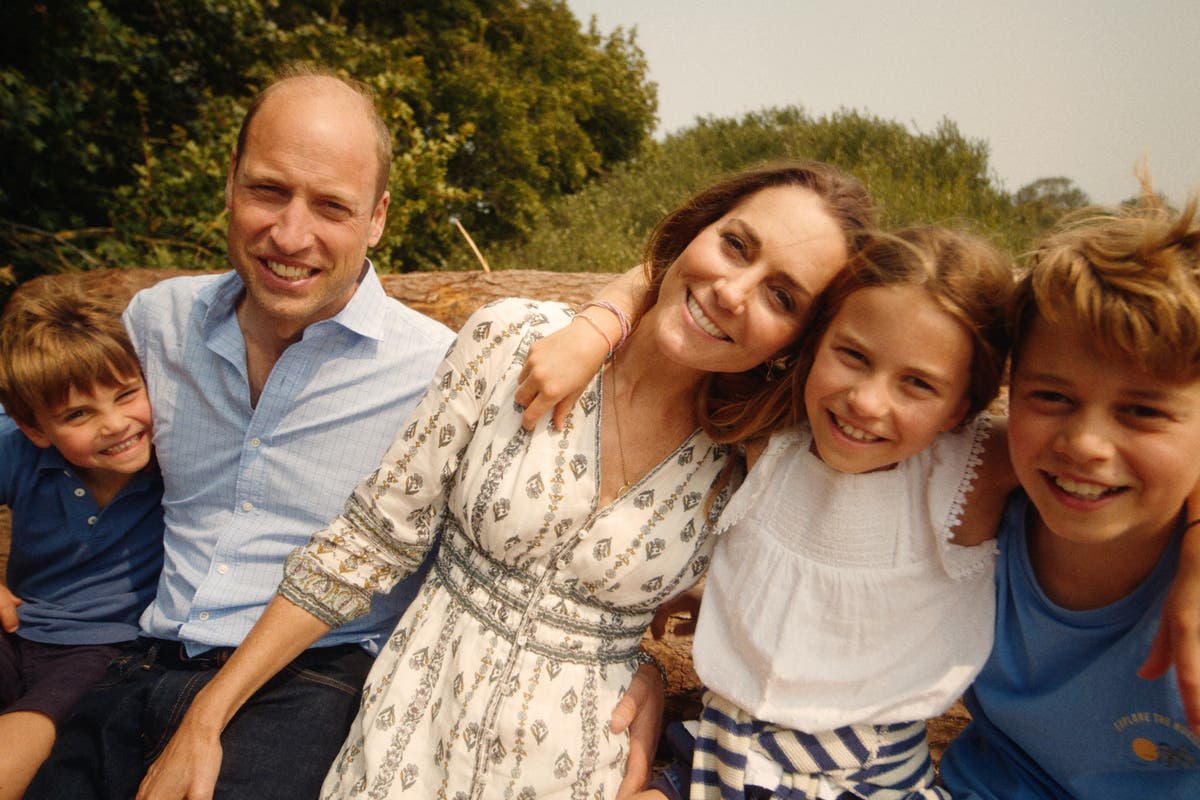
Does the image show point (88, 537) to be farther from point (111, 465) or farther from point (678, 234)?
point (678, 234)

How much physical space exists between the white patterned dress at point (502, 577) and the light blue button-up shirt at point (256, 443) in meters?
0.37

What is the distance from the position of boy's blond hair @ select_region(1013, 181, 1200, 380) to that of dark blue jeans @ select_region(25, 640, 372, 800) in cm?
191

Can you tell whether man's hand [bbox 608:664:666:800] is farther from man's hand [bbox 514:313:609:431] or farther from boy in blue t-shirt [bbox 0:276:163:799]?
boy in blue t-shirt [bbox 0:276:163:799]

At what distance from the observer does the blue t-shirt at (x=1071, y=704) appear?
1488mm

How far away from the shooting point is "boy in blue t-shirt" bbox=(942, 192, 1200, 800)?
51.7 inches

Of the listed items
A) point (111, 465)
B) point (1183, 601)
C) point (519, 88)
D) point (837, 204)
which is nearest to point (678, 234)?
point (837, 204)

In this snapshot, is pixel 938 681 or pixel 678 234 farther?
pixel 678 234

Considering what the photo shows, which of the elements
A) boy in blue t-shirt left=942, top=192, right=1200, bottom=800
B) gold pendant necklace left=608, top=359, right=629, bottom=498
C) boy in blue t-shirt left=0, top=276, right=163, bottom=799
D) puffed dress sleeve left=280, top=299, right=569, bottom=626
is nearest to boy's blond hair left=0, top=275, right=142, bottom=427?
boy in blue t-shirt left=0, top=276, right=163, bottom=799

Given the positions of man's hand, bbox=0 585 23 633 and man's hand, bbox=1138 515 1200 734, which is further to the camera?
man's hand, bbox=0 585 23 633

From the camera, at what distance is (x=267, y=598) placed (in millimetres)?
2164

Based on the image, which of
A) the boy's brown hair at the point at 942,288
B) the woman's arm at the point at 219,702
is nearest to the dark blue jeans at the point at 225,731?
the woman's arm at the point at 219,702

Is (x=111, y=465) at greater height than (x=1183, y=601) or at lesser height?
lesser

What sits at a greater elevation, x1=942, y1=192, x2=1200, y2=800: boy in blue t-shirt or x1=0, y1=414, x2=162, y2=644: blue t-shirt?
x1=942, y1=192, x2=1200, y2=800: boy in blue t-shirt

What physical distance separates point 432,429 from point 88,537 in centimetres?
129
